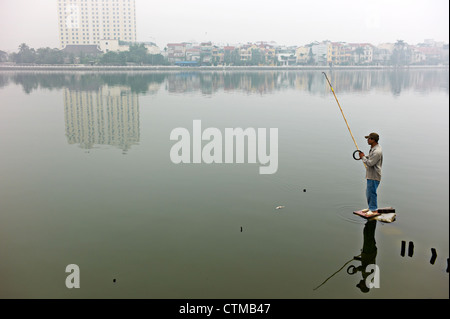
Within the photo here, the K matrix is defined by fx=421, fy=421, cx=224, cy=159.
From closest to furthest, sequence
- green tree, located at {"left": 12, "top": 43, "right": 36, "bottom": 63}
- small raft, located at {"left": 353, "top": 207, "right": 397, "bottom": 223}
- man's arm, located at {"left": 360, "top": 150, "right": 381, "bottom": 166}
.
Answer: man's arm, located at {"left": 360, "top": 150, "right": 381, "bottom": 166}
small raft, located at {"left": 353, "top": 207, "right": 397, "bottom": 223}
green tree, located at {"left": 12, "top": 43, "right": 36, "bottom": 63}

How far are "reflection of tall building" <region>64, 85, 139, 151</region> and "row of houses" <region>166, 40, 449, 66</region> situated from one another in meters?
125

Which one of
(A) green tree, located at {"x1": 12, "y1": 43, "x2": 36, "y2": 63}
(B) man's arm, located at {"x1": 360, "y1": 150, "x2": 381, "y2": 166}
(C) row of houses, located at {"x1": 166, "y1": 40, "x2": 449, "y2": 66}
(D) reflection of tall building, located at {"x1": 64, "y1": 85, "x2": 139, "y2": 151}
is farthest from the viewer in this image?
(C) row of houses, located at {"x1": 166, "y1": 40, "x2": 449, "y2": 66}

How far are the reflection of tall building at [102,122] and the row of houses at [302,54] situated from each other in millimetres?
125446

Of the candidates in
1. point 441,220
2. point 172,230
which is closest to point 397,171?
point 441,220

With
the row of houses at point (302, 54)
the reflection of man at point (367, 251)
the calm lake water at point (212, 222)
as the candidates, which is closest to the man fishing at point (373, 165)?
the reflection of man at point (367, 251)

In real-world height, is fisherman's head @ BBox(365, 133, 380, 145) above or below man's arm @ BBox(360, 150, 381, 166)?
above

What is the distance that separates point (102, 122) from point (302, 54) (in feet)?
557

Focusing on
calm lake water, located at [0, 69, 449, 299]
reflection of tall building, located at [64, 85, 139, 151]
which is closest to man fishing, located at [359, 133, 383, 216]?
calm lake water, located at [0, 69, 449, 299]

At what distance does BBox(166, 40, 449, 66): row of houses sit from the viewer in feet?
529

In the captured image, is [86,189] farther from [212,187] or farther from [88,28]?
[88,28]

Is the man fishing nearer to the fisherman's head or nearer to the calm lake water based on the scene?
the fisherman's head

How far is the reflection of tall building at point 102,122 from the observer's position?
712 inches
